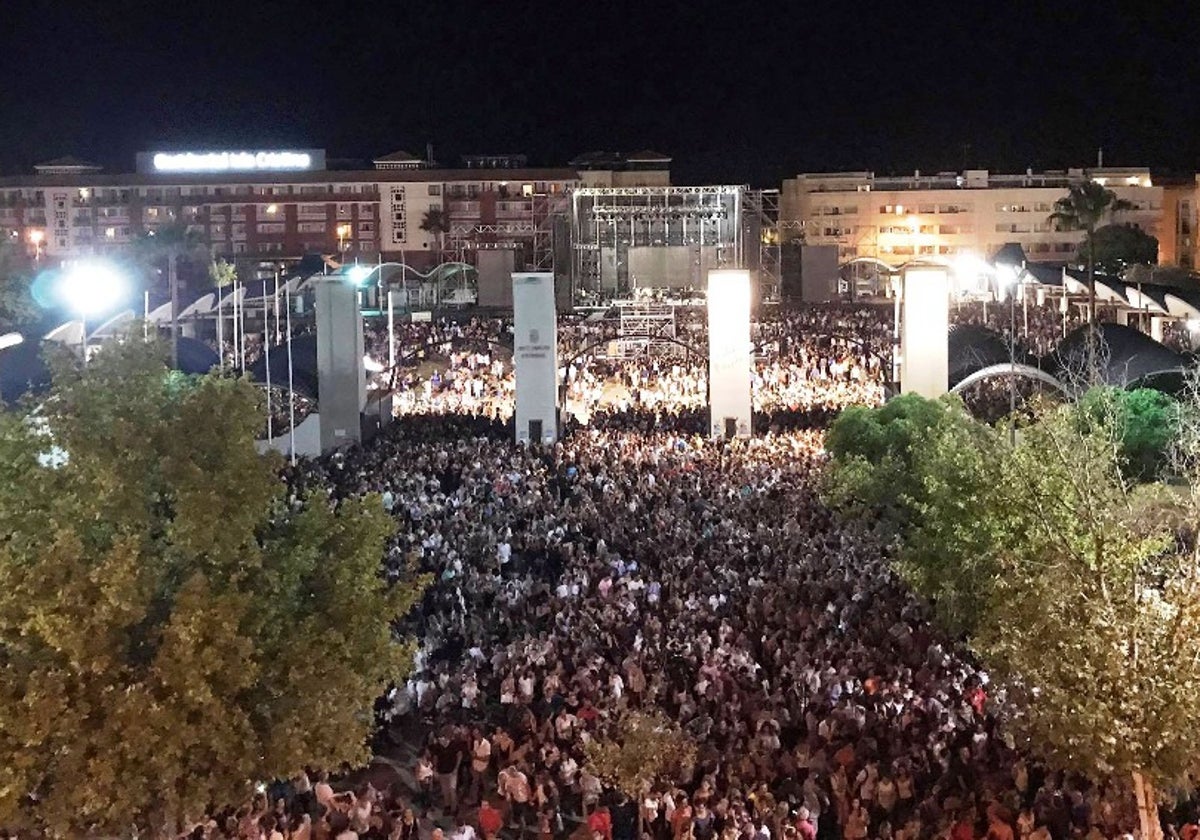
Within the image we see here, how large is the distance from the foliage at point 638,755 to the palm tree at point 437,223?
231ft

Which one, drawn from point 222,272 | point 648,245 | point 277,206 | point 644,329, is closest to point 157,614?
point 644,329

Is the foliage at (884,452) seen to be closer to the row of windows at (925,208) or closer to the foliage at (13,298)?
the foliage at (13,298)

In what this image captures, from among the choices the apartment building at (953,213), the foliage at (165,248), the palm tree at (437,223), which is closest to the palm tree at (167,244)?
the foliage at (165,248)

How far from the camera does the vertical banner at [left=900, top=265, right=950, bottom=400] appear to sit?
101 ft

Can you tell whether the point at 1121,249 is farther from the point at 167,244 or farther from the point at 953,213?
the point at 167,244

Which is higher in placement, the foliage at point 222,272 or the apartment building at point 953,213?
the apartment building at point 953,213

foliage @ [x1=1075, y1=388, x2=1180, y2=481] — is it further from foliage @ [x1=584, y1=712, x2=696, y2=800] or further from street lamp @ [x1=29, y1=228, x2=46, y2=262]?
street lamp @ [x1=29, y1=228, x2=46, y2=262]

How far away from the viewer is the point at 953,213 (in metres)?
81.3

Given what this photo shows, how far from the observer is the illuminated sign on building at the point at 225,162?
81812 millimetres

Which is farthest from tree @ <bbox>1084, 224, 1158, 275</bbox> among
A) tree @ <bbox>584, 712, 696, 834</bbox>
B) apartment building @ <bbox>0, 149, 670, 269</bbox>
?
tree @ <bbox>584, 712, 696, 834</bbox>

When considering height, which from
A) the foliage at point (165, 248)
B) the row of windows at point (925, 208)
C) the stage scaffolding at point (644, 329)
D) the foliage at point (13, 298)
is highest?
the row of windows at point (925, 208)

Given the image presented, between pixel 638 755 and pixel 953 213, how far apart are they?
7434cm

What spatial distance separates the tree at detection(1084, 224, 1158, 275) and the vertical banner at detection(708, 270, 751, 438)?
40.7 m

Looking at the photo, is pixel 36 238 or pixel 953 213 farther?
pixel 953 213
